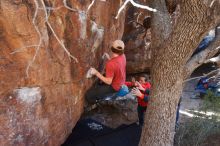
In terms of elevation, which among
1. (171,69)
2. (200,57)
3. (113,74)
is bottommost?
(113,74)

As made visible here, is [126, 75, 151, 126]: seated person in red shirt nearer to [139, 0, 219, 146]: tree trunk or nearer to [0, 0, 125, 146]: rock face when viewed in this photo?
[139, 0, 219, 146]: tree trunk

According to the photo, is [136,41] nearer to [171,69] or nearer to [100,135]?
[100,135]

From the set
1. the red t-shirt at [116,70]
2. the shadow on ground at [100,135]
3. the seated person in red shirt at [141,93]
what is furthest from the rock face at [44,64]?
the seated person in red shirt at [141,93]

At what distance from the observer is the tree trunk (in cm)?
491

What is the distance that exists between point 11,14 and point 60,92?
1.44m

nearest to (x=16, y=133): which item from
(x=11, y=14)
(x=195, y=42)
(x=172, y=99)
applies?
(x=11, y=14)

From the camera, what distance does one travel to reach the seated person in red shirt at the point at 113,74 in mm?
5332

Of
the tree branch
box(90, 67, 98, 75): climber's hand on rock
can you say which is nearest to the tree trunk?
the tree branch

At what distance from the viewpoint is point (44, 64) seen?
4777 mm

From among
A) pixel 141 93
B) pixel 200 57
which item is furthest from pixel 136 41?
pixel 200 57

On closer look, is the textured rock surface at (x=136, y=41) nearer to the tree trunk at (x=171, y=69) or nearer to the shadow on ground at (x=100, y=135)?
the shadow on ground at (x=100, y=135)

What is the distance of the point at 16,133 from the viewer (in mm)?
4660

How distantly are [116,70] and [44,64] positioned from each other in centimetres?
115

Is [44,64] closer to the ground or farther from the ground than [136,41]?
closer to the ground
